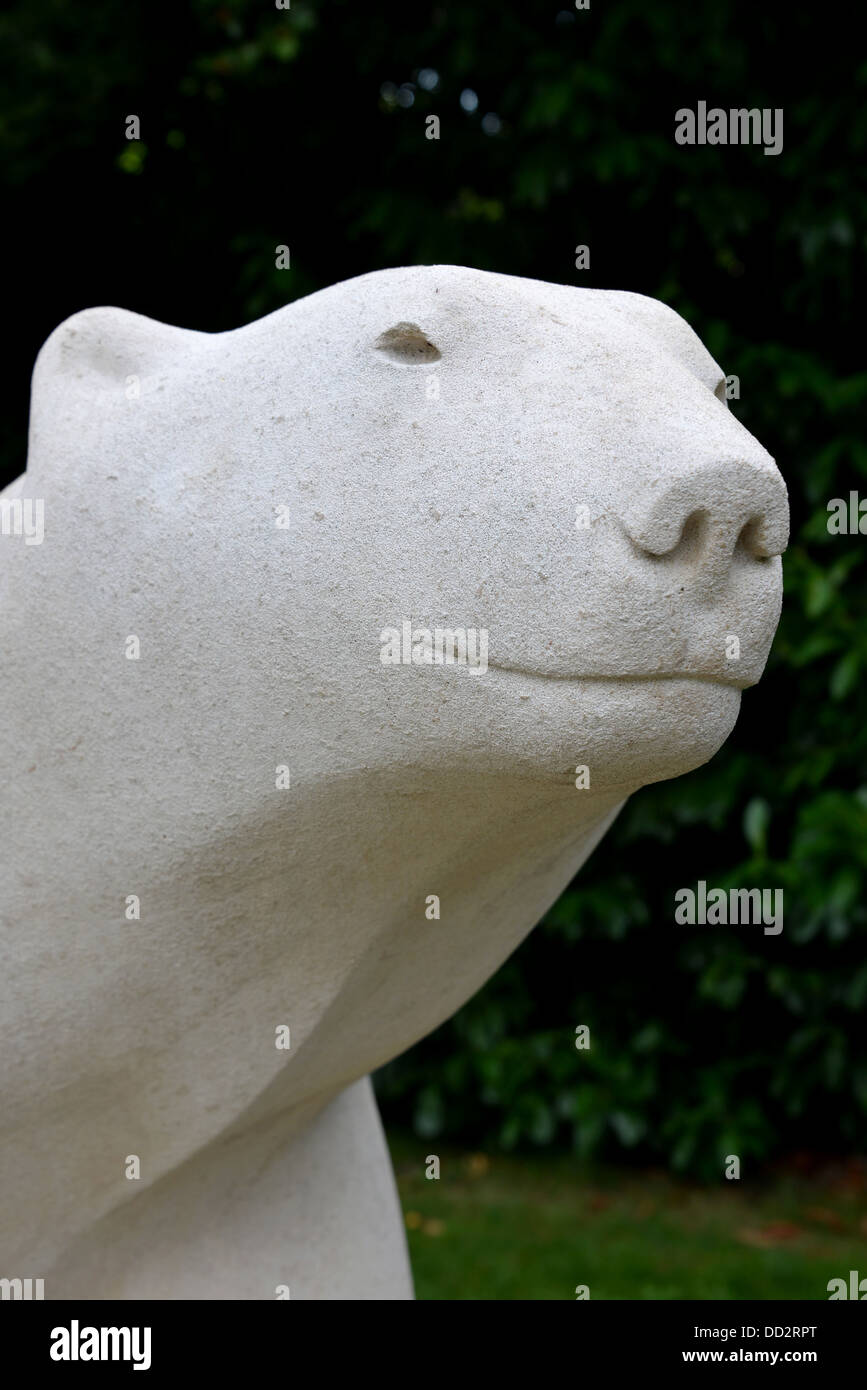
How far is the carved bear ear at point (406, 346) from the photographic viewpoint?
158cm

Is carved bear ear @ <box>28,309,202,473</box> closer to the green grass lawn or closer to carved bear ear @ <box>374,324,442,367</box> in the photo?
carved bear ear @ <box>374,324,442,367</box>

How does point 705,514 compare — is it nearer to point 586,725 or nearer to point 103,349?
point 586,725

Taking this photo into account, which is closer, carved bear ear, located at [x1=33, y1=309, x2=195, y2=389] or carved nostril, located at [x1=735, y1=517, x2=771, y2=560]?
carved nostril, located at [x1=735, y1=517, x2=771, y2=560]

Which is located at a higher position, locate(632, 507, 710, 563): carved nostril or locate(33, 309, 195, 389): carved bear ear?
locate(33, 309, 195, 389): carved bear ear

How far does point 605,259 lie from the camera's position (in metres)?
4.36

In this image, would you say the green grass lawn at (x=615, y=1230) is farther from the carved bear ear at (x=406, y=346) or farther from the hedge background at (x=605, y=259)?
the carved bear ear at (x=406, y=346)

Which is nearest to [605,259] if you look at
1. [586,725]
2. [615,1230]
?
[615,1230]

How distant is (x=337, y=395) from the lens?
1589mm

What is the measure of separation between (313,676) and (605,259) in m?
3.10

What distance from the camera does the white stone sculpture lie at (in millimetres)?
1468

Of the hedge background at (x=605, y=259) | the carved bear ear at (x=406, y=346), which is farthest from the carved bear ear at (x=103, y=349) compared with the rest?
the hedge background at (x=605, y=259)

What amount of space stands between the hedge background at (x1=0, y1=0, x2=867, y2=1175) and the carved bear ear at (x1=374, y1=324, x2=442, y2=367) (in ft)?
7.84

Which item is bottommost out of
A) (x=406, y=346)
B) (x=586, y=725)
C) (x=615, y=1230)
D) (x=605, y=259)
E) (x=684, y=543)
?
(x=615, y=1230)

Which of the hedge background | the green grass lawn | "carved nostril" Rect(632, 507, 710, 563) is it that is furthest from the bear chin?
the green grass lawn
